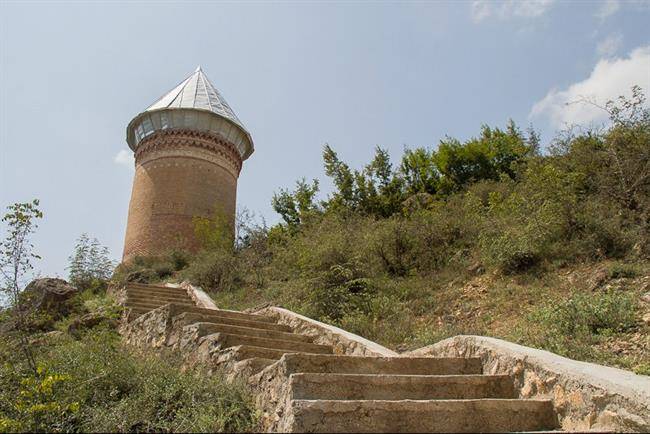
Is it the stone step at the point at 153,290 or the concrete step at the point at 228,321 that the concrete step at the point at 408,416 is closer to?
the concrete step at the point at 228,321

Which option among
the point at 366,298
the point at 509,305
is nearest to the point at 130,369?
the point at 366,298

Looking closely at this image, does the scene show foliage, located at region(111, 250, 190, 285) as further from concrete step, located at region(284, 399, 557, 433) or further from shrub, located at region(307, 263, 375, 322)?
concrete step, located at region(284, 399, 557, 433)

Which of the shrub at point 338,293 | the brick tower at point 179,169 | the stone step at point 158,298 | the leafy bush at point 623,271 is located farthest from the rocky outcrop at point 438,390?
the brick tower at point 179,169

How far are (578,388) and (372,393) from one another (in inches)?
59.3

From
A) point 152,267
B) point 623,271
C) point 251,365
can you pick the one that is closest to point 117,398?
point 251,365

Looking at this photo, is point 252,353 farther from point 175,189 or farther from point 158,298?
point 175,189

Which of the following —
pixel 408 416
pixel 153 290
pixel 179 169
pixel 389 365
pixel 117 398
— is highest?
pixel 179 169

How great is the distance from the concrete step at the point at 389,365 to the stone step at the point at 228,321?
3181mm

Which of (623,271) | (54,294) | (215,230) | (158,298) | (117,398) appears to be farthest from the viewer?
(215,230)

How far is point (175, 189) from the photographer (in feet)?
66.4

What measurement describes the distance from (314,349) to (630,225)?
671 centimetres

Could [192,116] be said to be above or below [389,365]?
above

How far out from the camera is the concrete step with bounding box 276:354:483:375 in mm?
4184

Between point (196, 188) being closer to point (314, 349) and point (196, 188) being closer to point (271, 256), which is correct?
point (271, 256)
